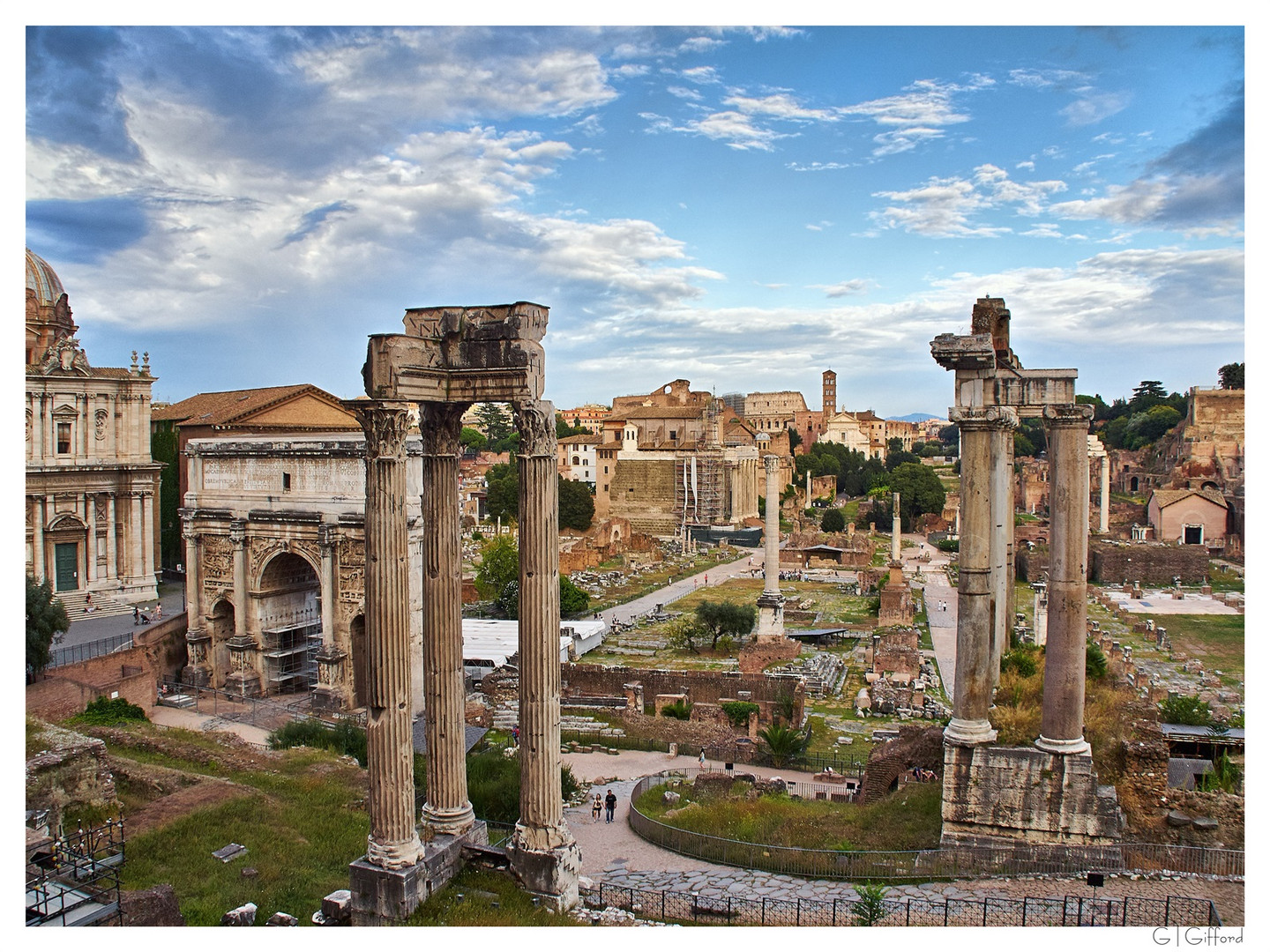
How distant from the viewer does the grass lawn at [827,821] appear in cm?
1098

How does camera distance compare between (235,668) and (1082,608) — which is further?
(235,668)

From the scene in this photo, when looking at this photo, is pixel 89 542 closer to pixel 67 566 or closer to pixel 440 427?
pixel 67 566

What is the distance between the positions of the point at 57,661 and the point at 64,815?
35.6 feet

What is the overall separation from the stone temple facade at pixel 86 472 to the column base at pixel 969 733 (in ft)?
85.0

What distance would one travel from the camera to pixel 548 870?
850 cm

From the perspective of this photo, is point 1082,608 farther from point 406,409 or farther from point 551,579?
point 406,409

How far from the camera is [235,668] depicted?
23.2 metres

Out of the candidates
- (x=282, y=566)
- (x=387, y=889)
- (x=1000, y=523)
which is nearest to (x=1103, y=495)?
(x=1000, y=523)

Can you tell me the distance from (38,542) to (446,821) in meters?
23.2

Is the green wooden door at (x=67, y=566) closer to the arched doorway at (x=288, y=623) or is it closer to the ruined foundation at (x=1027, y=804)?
the arched doorway at (x=288, y=623)

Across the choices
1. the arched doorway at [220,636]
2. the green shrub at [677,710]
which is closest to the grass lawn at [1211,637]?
the green shrub at [677,710]

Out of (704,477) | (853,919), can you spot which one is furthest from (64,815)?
(704,477)

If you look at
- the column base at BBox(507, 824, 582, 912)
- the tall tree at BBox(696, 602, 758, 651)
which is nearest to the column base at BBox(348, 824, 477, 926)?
the column base at BBox(507, 824, 582, 912)

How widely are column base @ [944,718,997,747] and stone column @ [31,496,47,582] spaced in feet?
84.6
